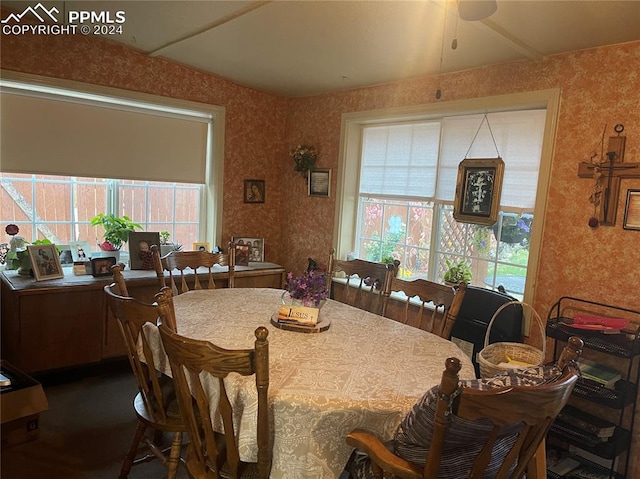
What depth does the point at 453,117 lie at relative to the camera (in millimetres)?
3121

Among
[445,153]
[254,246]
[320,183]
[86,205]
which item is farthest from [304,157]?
[86,205]

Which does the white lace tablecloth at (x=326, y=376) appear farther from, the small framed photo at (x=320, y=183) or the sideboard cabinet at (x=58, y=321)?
the small framed photo at (x=320, y=183)

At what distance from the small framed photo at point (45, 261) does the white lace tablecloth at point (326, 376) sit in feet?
3.94

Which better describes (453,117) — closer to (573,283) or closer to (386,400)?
(573,283)

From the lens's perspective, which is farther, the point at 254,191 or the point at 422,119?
the point at 254,191

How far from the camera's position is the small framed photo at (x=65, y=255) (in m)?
3.26

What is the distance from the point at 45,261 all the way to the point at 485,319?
2.89 m

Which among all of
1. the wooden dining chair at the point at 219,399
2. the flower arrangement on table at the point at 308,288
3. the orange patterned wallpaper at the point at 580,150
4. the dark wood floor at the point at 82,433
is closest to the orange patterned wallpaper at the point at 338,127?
the orange patterned wallpaper at the point at 580,150

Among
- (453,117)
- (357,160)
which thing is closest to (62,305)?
(357,160)

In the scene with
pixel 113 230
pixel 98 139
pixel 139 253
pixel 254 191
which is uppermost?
pixel 98 139

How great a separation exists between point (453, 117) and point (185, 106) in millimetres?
2145

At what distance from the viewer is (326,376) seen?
60.9 inches

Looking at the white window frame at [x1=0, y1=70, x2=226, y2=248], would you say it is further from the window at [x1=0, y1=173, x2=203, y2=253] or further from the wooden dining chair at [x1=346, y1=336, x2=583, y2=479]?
the wooden dining chair at [x1=346, y1=336, x2=583, y2=479]

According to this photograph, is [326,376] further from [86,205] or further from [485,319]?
[86,205]
